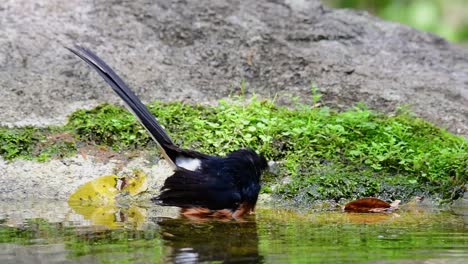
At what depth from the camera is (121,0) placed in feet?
25.9

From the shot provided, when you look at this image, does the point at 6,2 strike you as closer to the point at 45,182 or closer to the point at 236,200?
the point at 45,182

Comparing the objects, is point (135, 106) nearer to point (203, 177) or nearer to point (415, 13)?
point (203, 177)

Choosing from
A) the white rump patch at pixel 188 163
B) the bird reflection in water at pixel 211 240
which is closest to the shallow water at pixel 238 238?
the bird reflection in water at pixel 211 240

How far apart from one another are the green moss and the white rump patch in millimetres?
659

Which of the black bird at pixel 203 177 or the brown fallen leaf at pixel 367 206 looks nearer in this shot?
the black bird at pixel 203 177

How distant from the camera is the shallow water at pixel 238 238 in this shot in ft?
11.9

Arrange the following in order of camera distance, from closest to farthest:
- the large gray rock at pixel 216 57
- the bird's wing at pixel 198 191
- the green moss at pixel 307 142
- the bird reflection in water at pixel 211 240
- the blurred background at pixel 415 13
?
the bird reflection in water at pixel 211 240
the bird's wing at pixel 198 191
the green moss at pixel 307 142
the large gray rock at pixel 216 57
the blurred background at pixel 415 13

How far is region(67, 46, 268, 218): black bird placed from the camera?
5.11 meters

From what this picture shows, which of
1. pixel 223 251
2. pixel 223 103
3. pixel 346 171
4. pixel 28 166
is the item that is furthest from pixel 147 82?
pixel 223 251

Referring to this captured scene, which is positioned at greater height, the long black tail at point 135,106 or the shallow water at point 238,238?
→ the long black tail at point 135,106

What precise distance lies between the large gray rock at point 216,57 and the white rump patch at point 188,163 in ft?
4.68

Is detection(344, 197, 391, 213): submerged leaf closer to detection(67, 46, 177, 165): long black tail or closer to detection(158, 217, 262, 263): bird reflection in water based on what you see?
detection(158, 217, 262, 263): bird reflection in water

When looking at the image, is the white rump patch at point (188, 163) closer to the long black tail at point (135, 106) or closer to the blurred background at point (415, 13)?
the long black tail at point (135, 106)

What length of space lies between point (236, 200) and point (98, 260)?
174 cm
